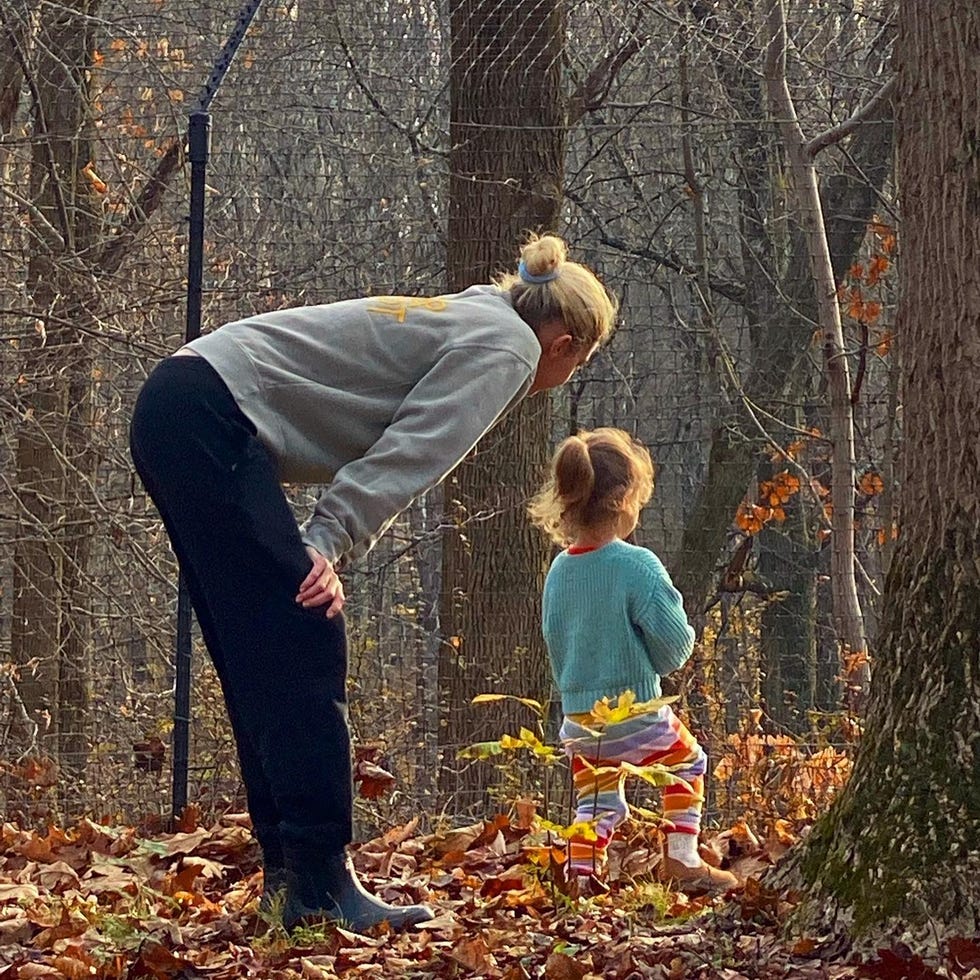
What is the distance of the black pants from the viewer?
11.2ft

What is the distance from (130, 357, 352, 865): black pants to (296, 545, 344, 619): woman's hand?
0.03m

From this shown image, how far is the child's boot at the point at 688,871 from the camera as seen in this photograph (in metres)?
4.10

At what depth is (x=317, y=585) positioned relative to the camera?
11.1 ft

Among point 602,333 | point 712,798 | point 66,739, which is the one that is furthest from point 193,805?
point 602,333

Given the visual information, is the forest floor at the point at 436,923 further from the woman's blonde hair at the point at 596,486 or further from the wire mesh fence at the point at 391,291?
the wire mesh fence at the point at 391,291

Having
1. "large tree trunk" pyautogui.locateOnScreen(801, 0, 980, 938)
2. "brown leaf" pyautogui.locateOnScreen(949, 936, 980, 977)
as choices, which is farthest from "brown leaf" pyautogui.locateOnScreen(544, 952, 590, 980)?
"brown leaf" pyautogui.locateOnScreen(949, 936, 980, 977)

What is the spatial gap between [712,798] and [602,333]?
317cm

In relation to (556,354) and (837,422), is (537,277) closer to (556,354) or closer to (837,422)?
(556,354)

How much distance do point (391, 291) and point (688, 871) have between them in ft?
10.3

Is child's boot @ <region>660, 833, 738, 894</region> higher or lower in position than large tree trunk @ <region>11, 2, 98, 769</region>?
lower

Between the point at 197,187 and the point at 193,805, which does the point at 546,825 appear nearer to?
the point at 193,805

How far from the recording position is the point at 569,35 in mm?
7719

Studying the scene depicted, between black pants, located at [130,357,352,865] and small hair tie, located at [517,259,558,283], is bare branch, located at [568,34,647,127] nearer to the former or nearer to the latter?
small hair tie, located at [517,259,558,283]

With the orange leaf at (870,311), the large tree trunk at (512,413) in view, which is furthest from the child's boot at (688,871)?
the orange leaf at (870,311)
